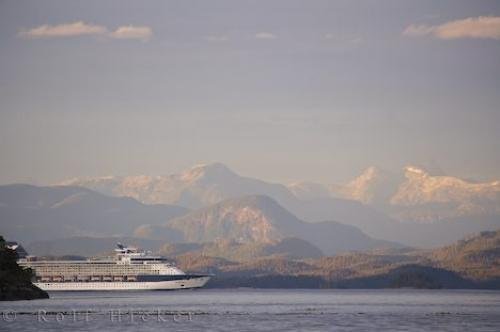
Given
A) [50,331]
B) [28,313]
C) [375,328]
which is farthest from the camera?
[28,313]

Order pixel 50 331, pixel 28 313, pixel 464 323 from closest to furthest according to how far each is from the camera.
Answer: pixel 50 331
pixel 464 323
pixel 28 313


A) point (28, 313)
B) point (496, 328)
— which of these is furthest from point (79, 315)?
point (496, 328)

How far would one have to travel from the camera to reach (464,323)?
7042 inches

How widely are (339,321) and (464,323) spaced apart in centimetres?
1889

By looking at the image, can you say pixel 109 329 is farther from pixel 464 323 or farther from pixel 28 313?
pixel 464 323

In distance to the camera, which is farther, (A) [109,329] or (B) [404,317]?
(B) [404,317]

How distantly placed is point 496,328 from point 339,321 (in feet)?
87.8

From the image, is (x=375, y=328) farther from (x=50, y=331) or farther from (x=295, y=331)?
(x=50, y=331)

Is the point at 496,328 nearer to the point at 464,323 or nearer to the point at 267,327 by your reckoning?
the point at 464,323

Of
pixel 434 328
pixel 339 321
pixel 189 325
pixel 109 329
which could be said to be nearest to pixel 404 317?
pixel 339 321

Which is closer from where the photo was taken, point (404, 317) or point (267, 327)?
point (267, 327)

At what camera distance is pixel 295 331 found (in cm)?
15738

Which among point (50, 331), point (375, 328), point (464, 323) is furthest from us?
point (464, 323)

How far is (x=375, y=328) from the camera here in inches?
6521
